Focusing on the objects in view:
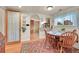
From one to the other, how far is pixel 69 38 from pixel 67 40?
5cm

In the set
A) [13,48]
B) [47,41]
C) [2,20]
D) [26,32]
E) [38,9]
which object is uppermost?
[38,9]

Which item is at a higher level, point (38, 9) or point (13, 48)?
point (38, 9)

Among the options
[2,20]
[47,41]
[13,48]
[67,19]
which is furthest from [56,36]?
[2,20]

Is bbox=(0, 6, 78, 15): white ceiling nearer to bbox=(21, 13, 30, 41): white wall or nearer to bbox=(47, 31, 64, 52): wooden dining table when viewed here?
bbox=(21, 13, 30, 41): white wall

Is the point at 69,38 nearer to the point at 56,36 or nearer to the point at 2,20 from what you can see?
the point at 56,36

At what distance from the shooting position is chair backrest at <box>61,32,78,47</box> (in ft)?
6.29

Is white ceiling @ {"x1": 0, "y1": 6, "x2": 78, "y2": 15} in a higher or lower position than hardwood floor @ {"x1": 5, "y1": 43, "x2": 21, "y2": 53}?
higher

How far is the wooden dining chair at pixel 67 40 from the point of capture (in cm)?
192

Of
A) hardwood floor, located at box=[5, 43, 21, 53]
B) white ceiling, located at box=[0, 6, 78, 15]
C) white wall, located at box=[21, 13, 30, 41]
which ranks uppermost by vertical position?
white ceiling, located at box=[0, 6, 78, 15]

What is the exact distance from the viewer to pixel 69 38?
6.41 feet

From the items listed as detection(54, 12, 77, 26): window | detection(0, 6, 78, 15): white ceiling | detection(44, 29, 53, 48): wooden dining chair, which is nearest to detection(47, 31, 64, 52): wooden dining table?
detection(44, 29, 53, 48): wooden dining chair
